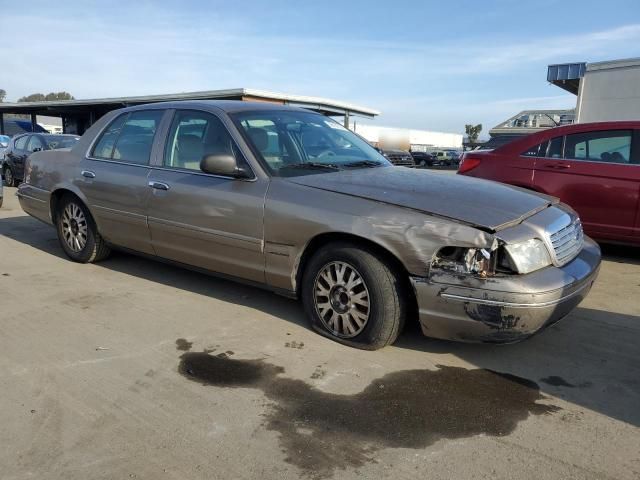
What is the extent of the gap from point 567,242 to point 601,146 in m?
3.07

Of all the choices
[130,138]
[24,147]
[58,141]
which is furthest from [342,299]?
[24,147]

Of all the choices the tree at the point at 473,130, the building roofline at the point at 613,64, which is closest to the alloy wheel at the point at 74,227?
the building roofline at the point at 613,64

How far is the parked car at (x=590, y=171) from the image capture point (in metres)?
5.75

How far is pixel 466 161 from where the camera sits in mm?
6945

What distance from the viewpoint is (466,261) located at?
315 cm

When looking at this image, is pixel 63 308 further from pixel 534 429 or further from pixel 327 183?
pixel 534 429

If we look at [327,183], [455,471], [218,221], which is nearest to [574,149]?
[327,183]

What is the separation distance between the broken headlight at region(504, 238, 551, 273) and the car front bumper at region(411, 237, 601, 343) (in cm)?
4

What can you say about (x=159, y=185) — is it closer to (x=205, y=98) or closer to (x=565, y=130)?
(x=565, y=130)

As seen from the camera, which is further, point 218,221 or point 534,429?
point 218,221

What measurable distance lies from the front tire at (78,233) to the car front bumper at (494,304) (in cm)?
364

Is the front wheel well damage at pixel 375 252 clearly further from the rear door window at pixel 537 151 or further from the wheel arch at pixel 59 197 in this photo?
the rear door window at pixel 537 151

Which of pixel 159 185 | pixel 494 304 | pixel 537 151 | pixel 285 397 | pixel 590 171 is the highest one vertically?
pixel 537 151

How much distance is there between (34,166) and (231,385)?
4.38 m
